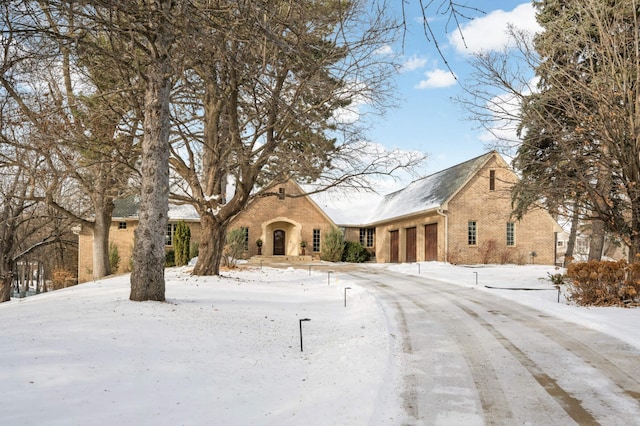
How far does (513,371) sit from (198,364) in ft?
13.8

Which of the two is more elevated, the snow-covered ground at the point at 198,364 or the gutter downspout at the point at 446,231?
the gutter downspout at the point at 446,231

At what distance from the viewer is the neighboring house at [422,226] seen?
94.9ft

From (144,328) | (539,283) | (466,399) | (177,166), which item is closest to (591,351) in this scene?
(466,399)

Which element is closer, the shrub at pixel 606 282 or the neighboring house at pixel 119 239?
the shrub at pixel 606 282

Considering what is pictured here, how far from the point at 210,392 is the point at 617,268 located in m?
11.2

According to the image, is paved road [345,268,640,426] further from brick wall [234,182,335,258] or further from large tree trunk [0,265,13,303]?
brick wall [234,182,335,258]

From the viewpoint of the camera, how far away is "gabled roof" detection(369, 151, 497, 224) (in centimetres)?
2916

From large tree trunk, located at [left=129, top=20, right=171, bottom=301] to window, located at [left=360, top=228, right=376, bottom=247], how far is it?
3038cm

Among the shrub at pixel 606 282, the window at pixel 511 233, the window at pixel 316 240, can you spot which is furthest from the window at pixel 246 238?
the shrub at pixel 606 282

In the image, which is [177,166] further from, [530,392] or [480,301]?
[530,392]

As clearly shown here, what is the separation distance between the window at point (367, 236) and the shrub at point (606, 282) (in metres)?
27.2

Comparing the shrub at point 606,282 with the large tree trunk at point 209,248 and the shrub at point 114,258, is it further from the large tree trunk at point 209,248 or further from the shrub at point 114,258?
the shrub at point 114,258

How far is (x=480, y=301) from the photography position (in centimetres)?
1292

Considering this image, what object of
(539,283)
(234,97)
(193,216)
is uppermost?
(234,97)
